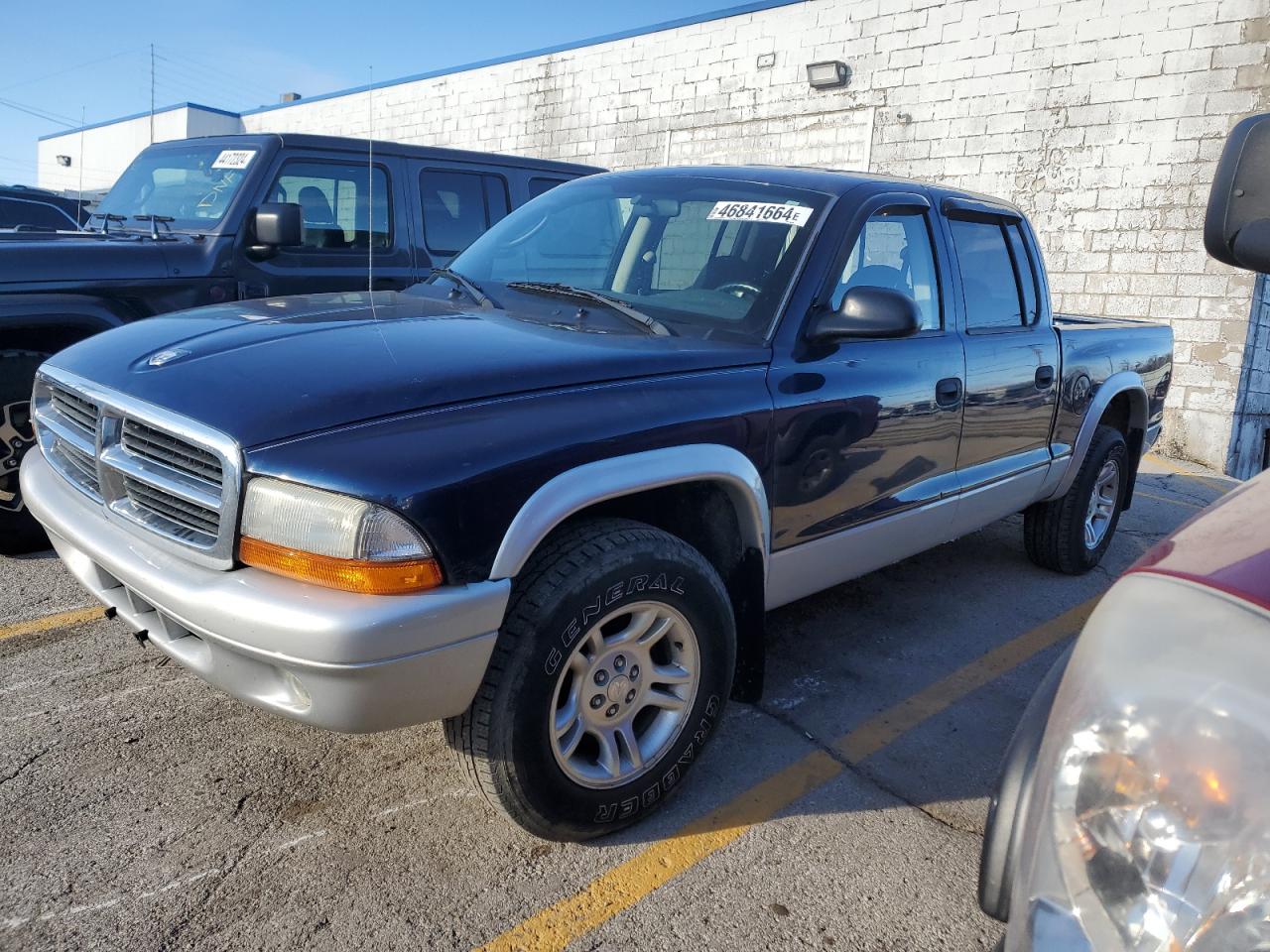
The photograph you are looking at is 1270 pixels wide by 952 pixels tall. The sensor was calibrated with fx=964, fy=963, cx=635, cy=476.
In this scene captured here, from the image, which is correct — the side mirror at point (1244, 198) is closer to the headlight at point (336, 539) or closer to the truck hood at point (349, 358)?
Answer: the truck hood at point (349, 358)

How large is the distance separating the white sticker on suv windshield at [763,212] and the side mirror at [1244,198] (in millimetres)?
1459

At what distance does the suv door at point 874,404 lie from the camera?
3.02 m

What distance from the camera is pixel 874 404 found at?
3266 mm

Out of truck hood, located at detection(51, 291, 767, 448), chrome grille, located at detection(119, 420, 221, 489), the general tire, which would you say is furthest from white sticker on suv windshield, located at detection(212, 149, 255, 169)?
the general tire

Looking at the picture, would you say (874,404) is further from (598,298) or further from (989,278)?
(989,278)

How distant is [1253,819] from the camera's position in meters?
1.08

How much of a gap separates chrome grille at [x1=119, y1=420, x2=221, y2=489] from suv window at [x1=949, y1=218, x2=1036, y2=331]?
9.64 ft

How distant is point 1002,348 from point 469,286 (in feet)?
7.25

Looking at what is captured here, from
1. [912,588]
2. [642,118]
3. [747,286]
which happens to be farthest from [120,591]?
[642,118]

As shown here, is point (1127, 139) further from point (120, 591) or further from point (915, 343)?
point (120, 591)

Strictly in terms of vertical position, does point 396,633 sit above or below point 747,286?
below

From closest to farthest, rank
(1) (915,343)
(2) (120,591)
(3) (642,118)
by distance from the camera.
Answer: (2) (120,591)
(1) (915,343)
(3) (642,118)

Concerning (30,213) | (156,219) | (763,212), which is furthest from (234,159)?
(30,213)

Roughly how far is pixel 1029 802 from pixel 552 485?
125cm
